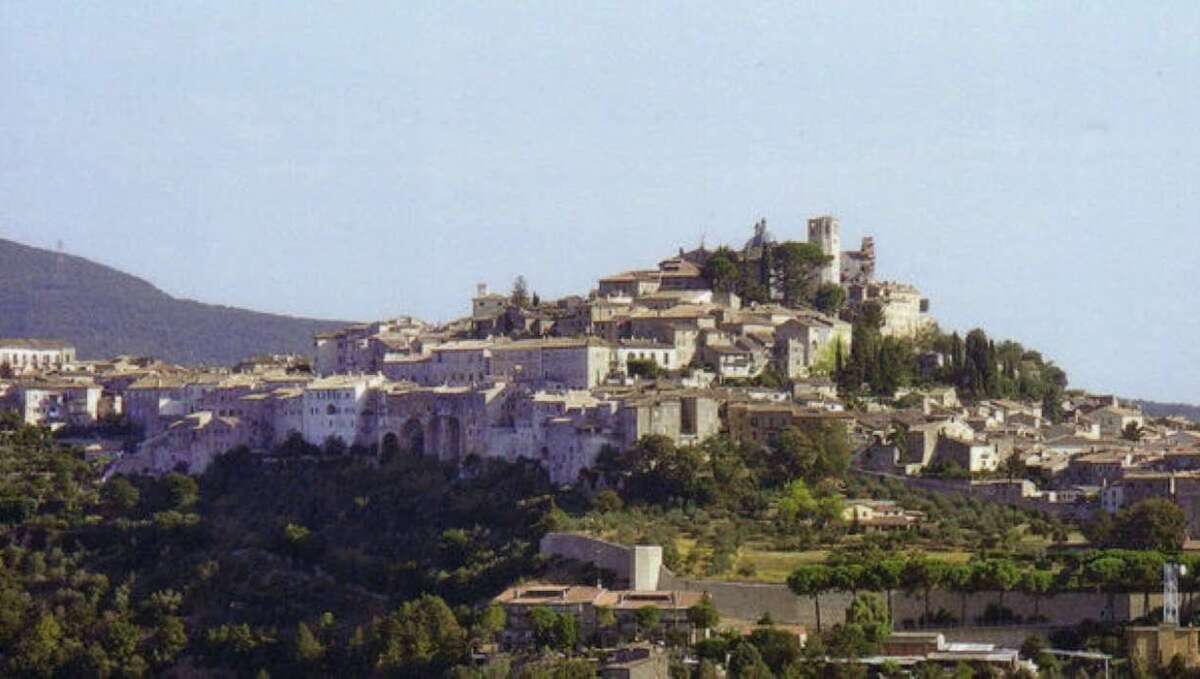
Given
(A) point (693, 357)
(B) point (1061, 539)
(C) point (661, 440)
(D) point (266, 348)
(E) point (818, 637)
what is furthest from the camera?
(D) point (266, 348)

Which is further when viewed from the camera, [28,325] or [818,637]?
[28,325]

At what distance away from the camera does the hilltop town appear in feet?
147

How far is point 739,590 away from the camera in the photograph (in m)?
41.9

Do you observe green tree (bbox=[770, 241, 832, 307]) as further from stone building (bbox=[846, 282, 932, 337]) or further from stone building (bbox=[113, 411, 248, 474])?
stone building (bbox=[113, 411, 248, 474])

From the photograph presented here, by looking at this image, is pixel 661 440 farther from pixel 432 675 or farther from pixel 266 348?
pixel 266 348

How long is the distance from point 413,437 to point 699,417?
22.0 feet

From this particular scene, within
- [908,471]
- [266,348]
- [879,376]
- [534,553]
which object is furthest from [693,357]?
[266,348]

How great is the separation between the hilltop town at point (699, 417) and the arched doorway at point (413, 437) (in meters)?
0.04

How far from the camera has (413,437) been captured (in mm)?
54312

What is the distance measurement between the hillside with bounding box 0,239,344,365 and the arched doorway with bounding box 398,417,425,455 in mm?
50059

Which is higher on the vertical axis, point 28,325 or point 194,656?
point 28,325

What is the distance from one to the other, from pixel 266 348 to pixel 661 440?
62112mm

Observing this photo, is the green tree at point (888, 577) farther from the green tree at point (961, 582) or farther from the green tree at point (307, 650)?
the green tree at point (307, 650)

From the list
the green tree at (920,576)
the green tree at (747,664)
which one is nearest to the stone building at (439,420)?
the green tree at (920,576)
